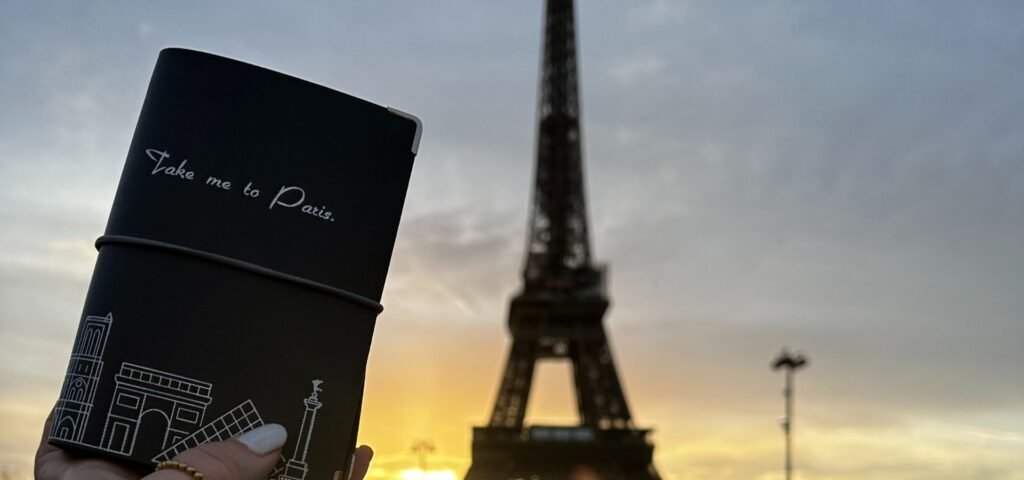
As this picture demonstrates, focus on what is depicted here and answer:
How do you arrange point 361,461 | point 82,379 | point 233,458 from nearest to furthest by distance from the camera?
point 233,458
point 82,379
point 361,461

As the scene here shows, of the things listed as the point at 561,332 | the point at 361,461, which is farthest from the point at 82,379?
the point at 561,332

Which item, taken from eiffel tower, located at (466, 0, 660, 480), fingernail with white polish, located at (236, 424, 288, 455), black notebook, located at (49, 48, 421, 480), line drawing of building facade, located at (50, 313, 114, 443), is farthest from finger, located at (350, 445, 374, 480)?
eiffel tower, located at (466, 0, 660, 480)

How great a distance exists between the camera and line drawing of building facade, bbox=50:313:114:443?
2.19 metres

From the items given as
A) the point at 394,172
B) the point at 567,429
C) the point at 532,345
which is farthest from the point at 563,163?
the point at 394,172

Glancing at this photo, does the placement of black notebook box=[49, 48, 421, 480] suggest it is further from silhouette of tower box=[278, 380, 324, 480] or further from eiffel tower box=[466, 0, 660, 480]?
eiffel tower box=[466, 0, 660, 480]

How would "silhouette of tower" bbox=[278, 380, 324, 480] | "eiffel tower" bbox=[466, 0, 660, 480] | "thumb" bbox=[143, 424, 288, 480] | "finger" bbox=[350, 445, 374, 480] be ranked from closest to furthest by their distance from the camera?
1. "thumb" bbox=[143, 424, 288, 480]
2. "silhouette of tower" bbox=[278, 380, 324, 480]
3. "finger" bbox=[350, 445, 374, 480]
4. "eiffel tower" bbox=[466, 0, 660, 480]

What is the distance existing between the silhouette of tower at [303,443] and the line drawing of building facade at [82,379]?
49 centimetres

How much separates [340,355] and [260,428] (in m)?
0.26

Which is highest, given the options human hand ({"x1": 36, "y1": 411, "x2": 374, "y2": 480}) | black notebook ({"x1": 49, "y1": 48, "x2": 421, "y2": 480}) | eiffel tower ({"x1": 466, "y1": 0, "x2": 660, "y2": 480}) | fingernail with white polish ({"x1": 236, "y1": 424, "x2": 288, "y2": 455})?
eiffel tower ({"x1": 466, "y1": 0, "x2": 660, "y2": 480})

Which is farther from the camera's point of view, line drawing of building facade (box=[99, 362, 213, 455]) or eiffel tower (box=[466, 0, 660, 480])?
eiffel tower (box=[466, 0, 660, 480])

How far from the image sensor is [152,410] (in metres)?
2.14

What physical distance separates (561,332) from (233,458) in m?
43.7

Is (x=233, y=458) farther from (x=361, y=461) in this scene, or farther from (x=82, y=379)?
(x=361, y=461)

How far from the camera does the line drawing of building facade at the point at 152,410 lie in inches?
84.5
